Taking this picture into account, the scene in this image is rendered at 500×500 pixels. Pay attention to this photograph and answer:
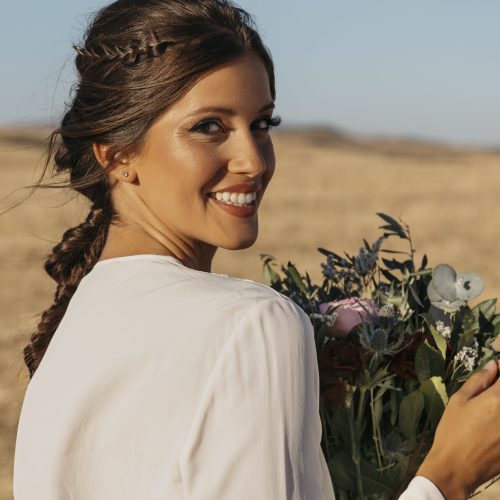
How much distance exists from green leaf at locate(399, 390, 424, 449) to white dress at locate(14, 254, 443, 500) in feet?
0.91

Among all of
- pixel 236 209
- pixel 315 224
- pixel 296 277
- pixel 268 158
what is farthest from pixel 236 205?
pixel 315 224

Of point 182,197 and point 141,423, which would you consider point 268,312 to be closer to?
point 141,423

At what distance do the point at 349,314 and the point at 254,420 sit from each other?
0.64 metres

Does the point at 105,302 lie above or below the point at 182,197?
below

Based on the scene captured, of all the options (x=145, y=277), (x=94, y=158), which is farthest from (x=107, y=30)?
(x=145, y=277)

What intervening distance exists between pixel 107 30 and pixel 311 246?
14495 mm

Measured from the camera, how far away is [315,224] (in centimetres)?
1916

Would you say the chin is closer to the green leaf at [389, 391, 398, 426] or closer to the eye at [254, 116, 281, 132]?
the eye at [254, 116, 281, 132]

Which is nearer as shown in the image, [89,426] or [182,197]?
[89,426]

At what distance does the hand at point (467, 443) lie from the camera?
6.01ft

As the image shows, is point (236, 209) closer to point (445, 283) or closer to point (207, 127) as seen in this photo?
point (207, 127)

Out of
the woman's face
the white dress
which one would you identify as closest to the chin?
the woman's face

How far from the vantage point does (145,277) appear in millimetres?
1825

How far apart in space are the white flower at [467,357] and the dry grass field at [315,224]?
4.32m
